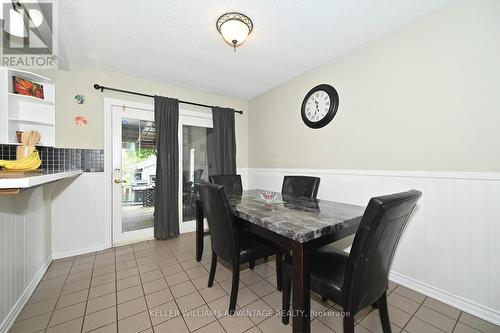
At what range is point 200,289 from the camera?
176 centimetres

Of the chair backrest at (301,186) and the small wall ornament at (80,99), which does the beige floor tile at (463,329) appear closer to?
the chair backrest at (301,186)

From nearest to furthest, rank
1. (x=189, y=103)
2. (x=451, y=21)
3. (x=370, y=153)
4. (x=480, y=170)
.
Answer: (x=480, y=170) < (x=451, y=21) < (x=370, y=153) < (x=189, y=103)

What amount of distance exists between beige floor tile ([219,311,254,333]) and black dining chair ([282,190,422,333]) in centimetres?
50

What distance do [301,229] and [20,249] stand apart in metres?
2.11

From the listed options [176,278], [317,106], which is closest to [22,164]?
[176,278]

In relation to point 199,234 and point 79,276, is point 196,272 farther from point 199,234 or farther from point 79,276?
point 79,276

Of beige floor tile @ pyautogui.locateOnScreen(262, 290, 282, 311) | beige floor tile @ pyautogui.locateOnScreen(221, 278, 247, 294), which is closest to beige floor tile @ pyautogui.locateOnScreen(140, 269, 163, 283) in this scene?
beige floor tile @ pyautogui.locateOnScreen(221, 278, 247, 294)

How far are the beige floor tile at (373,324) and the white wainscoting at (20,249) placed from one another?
2360mm

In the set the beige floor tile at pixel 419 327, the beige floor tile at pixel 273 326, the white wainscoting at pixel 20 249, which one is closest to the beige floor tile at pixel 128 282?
the white wainscoting at pixel 20 249

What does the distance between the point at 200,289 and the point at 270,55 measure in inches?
101

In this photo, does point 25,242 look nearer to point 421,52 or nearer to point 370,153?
point 370,153

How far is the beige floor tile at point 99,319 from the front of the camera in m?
1.36

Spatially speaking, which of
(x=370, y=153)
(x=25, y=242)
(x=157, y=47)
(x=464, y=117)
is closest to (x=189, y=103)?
(x=157, y=47)

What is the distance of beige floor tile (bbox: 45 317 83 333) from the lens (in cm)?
132
